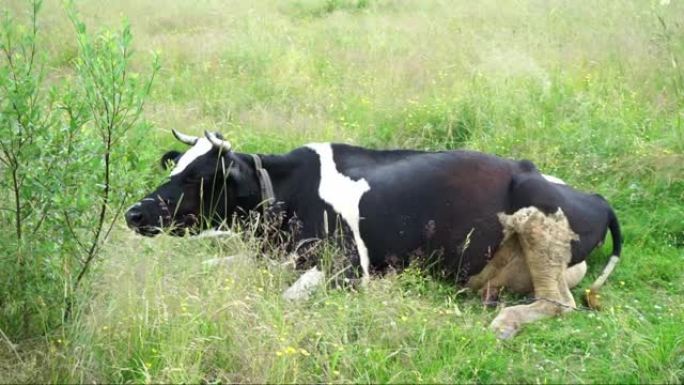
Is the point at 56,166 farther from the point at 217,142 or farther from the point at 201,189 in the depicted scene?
the point at 217,142

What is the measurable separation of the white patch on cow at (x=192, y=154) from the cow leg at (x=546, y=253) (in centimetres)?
209

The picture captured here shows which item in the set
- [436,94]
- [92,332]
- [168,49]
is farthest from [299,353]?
[168,49]

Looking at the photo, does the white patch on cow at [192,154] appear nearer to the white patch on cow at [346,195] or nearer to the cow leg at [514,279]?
the white patch on cow at [346,195]

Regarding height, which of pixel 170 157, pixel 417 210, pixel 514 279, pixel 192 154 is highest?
pixel 192 154

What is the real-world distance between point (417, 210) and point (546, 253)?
884 mm

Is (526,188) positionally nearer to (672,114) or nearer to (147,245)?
(147,245)

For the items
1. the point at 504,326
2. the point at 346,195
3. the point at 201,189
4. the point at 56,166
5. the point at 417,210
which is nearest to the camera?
the point at 56,166

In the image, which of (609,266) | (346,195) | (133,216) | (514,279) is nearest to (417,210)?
(346,195)

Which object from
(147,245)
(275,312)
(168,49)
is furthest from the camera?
(168,49)

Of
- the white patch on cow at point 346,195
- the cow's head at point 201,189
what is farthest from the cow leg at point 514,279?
the cow's head at point 201,189

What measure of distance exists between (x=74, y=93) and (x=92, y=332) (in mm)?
1156

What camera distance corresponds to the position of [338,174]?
598 cm

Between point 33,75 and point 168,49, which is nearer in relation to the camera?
point 33,75

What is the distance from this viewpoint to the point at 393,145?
8.08 metres
